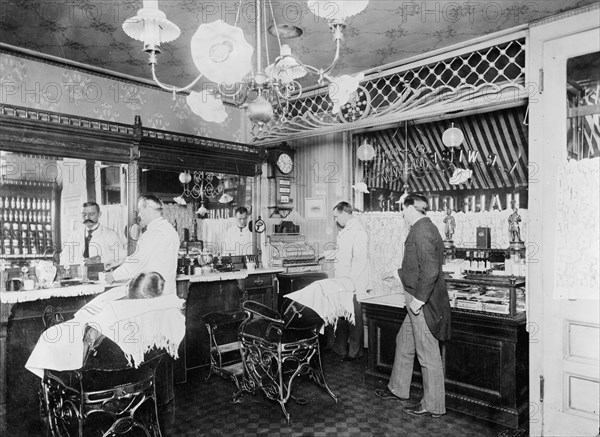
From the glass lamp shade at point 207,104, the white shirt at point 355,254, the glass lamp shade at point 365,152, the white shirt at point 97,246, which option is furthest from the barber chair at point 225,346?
the glass lamp shade at point 365,152

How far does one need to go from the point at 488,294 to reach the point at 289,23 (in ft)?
9.96

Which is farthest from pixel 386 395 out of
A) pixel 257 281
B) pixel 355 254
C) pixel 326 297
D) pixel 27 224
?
pixel 27 224

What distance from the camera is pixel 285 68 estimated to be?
9.21 feet

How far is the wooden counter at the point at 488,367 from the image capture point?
3.59 m

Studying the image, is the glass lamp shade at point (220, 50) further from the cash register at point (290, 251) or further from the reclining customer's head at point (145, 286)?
the cash register at point (290, 251)

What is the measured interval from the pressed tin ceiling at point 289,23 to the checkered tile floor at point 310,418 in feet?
11.0

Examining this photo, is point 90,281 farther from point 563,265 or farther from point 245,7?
point 563,265

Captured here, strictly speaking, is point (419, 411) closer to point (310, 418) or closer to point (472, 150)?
point (310, 418)

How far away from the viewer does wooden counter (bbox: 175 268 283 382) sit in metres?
4.75

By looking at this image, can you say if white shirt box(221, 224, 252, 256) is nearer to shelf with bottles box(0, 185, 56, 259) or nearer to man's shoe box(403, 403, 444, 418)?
shelf with bottles box(0, 185, 56, 259)

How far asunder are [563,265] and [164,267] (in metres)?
3.28

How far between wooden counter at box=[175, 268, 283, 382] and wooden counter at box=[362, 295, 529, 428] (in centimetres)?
248

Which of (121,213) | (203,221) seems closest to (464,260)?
(203,221)

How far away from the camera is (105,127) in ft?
15.9
